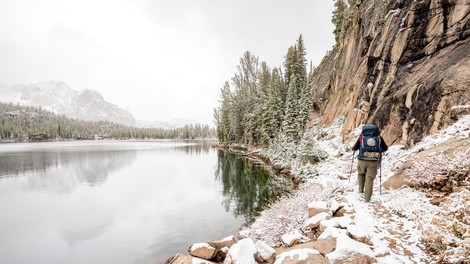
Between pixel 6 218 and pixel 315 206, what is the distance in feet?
69.6

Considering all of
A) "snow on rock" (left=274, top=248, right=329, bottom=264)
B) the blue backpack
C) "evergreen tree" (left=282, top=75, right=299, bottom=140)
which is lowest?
"snow on rock" (left=274, top=248, right=329, bottom=264)

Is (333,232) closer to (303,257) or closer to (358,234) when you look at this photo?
(358,234)

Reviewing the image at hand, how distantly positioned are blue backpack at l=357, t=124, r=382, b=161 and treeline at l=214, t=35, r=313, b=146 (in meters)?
23.4

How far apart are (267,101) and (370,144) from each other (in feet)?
111

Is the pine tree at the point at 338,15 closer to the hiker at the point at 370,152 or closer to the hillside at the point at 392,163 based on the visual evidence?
the hillside at the point at 392,163

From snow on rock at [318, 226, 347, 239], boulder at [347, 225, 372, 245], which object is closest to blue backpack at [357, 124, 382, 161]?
boulder at [347, 225, 372, 245]

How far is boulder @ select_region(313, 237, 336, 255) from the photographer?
5684 mm

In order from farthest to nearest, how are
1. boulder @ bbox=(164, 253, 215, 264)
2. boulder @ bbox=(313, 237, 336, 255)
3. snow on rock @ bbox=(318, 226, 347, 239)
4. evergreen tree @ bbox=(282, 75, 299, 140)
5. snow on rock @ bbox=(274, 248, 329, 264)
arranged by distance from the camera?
1. evergreen tree @ bbox=(282, 75, 299, 140)
2. boulder @ bbox=(164, 253, 215, 264)
3. snow on rock @ bbox=(318, 226, 347, 239)
4. boulder @ bbox=(313, 237, 336, 255)
5. snow on rock @ bbox=(274, 248, 329, 264)

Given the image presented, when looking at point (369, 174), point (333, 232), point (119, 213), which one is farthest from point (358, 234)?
point (119, 213)

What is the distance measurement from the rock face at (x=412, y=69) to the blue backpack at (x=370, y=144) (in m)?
5.23

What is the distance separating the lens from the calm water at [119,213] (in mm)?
11961

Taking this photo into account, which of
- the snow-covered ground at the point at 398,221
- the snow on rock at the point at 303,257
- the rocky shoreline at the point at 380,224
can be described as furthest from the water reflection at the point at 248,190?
the snow on rock at the point at 303,257

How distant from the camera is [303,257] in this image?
5.36 m

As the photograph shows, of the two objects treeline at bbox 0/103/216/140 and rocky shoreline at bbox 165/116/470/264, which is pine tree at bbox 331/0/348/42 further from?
treeline at bbox 0/103/216/140
